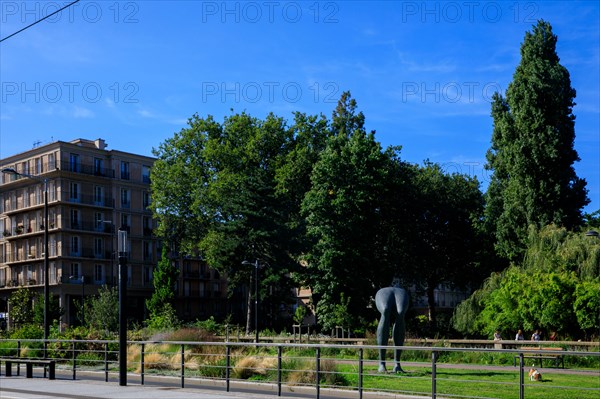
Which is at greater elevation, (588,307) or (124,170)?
(124,170)

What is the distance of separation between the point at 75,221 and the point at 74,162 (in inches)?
268

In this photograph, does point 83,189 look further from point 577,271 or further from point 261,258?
point 577,271

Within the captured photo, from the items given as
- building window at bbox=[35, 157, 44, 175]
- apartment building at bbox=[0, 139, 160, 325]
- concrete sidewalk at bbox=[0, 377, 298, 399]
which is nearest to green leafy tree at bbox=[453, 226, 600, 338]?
concrete sidewalk at bbox=[0, 377, 298, 399]

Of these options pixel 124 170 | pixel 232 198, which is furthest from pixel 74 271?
pixel 232 198

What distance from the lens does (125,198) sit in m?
92.9

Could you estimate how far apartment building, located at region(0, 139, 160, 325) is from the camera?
85.5 metres

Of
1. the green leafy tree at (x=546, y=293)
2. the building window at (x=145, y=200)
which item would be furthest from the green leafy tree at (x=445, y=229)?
the building window at (x=145, y=200)

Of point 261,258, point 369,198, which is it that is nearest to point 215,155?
point 261,258

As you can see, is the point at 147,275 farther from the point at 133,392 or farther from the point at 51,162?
the point at 133,392

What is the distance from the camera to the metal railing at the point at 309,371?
17.6m

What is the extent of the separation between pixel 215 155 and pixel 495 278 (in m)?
28.6

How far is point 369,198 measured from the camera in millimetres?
55062

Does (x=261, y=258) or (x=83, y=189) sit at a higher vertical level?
(x=83, y=189)

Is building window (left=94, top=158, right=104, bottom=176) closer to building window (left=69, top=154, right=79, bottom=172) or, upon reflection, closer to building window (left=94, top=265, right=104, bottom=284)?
building window (left=69, top=154, right=79, bottom=172)
